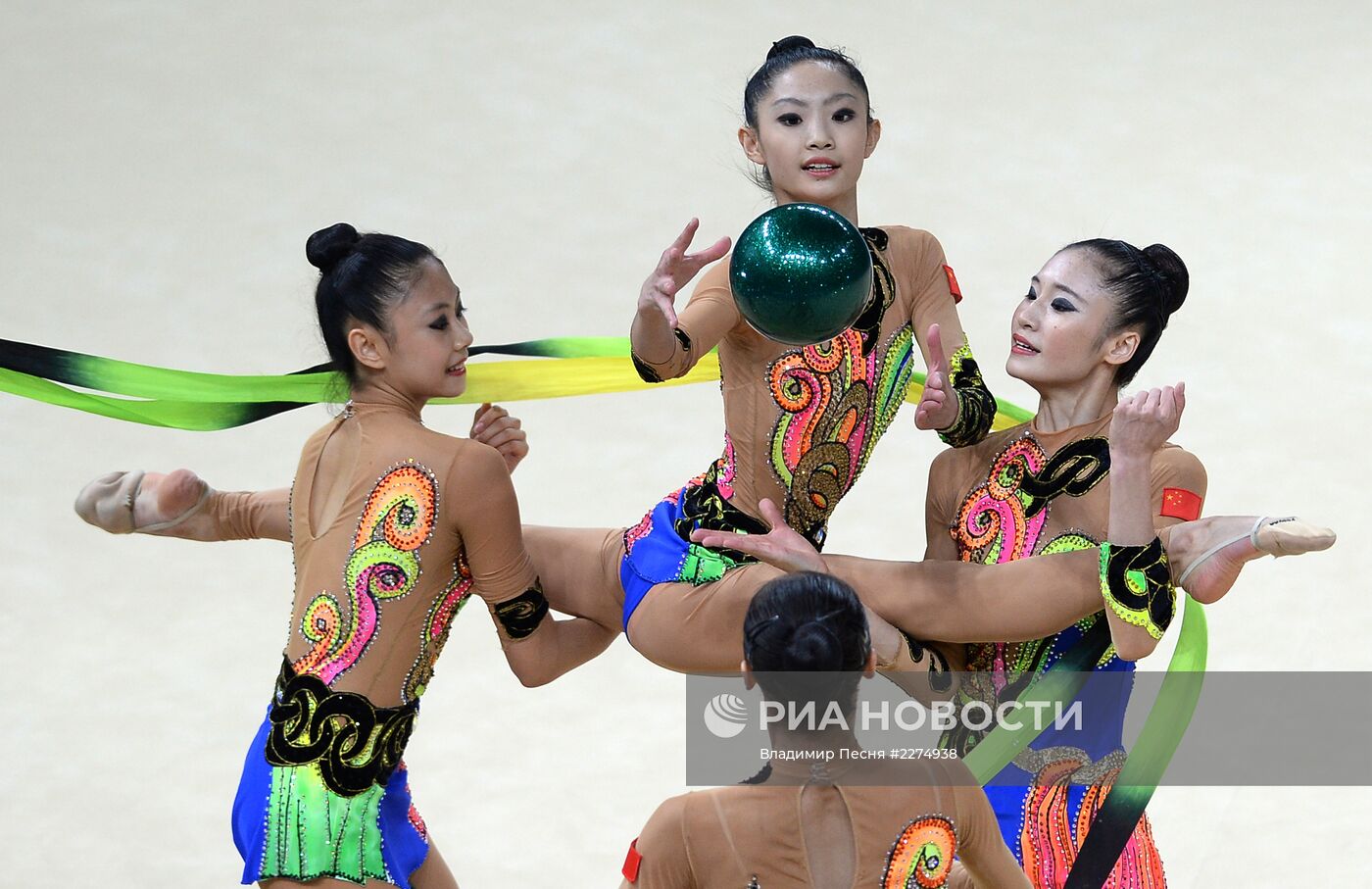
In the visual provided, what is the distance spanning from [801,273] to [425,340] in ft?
1.95

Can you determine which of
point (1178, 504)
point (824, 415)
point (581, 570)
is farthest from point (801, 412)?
point (1178, 504)

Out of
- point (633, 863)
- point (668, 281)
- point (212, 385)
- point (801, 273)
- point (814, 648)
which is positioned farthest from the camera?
point (212, 385)

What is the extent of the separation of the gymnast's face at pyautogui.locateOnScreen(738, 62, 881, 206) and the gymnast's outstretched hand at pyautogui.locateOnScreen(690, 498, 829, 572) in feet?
1.61

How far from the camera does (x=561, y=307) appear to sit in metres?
5.85

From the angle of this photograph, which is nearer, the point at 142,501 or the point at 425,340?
the point at 425,340

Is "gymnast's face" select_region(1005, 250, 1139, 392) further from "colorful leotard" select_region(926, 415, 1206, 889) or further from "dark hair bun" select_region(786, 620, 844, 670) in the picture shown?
"dark hair bun" select_region(786, 620, 844, 670)

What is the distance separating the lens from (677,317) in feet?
8.74

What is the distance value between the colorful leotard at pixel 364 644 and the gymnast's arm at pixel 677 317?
0.95 ft

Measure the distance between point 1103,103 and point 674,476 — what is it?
2714 mm

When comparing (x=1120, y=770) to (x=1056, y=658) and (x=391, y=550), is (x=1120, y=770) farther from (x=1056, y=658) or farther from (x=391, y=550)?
(x=391, y=550)

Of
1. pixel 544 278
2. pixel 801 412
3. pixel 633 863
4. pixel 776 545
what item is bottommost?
pixel 633 863

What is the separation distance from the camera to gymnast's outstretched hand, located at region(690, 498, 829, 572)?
267cm

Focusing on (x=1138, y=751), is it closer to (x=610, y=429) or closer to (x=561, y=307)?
(x=610, y=429)

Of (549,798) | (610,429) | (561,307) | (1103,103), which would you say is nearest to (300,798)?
(549,798)
